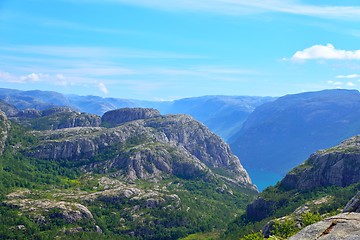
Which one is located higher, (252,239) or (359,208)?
(359,208)

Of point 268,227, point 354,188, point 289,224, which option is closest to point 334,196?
point 354,188

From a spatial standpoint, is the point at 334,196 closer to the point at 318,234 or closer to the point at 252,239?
the point at 252,239

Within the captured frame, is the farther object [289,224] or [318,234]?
[289,224]

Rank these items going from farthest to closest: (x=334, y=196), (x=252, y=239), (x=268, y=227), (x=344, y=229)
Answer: (x=334, y=196) < (x=268, y=227) < (x=252, y=239) < (x=344, y=229)

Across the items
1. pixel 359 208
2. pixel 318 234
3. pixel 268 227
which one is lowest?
pixel 268 227

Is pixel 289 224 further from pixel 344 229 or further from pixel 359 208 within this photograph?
pixel 344 229

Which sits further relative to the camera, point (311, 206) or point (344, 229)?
point (311, 206)

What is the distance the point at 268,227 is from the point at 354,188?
77.9 meters

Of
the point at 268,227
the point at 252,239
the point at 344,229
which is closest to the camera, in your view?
the point at 344,229

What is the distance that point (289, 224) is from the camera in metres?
125

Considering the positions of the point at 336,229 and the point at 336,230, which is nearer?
the point at 336,230

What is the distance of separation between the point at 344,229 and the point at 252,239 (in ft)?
253

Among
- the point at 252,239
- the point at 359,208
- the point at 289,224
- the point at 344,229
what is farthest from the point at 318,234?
the point at 289,224

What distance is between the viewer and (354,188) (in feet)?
653
